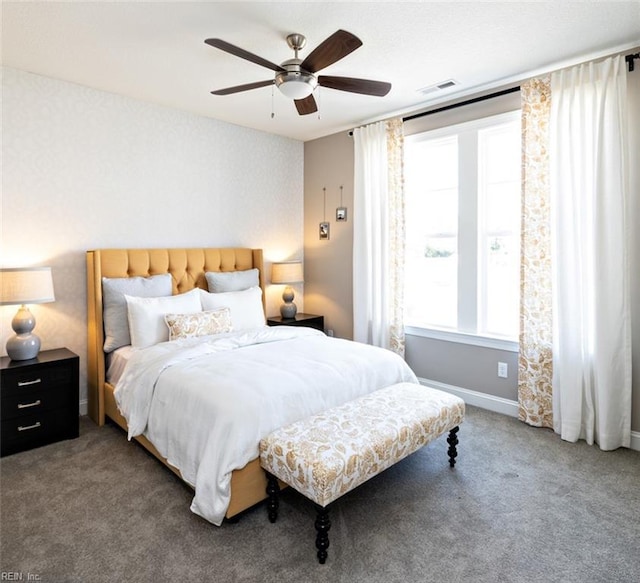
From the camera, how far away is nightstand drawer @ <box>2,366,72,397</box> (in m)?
2.87

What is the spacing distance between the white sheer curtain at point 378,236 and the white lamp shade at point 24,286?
2815 mm

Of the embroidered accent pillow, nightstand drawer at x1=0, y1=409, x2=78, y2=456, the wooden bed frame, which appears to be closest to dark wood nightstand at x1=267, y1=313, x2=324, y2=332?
the wooden bed frame

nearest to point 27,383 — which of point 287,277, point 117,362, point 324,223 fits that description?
point 117,362

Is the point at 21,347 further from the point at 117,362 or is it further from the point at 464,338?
the point at 464,338

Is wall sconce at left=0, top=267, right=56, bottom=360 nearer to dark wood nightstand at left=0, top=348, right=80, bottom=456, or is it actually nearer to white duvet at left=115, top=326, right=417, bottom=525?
dark wood nightstand at left=0, top=348, right=80, bottom=456

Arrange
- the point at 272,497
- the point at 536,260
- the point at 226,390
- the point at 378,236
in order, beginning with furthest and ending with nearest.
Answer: the point at 378,236
the point at 536,260
the point at 226,390
the point at 272,497

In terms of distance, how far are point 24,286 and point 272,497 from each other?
2248 millimetres

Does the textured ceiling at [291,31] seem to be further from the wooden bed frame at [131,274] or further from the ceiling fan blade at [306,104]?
the wooden bed frame at [131,274]

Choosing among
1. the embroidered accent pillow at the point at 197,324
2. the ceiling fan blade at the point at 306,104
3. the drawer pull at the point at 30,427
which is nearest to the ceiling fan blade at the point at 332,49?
the ceiling fan blade at the point at 306,104

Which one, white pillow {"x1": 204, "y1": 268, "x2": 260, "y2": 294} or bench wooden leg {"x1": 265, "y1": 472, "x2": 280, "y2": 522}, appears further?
white pillow {"x1": 204, "y1": 268, "x2": 260, "y2": 294}

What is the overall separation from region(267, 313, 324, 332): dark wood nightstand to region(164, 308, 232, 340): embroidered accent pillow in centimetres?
107

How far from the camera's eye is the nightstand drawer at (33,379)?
2873mm

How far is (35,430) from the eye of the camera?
Result: 2996mm

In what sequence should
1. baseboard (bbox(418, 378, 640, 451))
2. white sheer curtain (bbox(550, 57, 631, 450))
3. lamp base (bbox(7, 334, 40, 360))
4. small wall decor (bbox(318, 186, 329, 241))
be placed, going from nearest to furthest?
white sheer curtain (bbox(550, 57, 631, 450)), lamp base (bbox(7, 334, 40, 360)), baseboard (bbox(418, 378, 640, 451)), small wall decor (bbox(318, 186, 329, 241))
